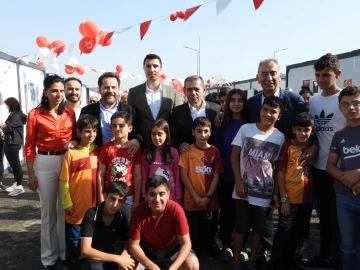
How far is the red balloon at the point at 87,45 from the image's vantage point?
7406 millimetres

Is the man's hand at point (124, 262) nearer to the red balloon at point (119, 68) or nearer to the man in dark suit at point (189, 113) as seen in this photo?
the man in dark suit at point (189, 113)

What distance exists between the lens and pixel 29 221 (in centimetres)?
494

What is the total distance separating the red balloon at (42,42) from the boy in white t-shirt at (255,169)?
22.6 feet

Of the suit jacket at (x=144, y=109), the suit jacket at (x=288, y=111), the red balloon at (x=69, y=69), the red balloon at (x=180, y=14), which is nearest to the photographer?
the suit jacket at (x=288, y=111)

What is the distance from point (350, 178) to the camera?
259cm

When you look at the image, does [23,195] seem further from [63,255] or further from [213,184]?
[213,184]

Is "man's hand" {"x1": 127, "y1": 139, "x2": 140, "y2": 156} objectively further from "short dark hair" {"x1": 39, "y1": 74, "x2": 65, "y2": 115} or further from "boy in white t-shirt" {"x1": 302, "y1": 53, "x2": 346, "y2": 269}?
"boy in white t-shirt" {"x1": 302, "y1": 53, "x2": 346, "y2": 269}

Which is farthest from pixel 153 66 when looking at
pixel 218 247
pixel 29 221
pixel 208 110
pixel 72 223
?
pixel 29 221

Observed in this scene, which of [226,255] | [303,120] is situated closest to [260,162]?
[303,120]

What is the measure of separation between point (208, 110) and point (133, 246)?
181 cm

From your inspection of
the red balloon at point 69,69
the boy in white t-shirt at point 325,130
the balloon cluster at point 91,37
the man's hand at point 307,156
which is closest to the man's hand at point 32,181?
the man's hand at point 307,156

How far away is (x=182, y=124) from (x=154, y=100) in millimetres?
464

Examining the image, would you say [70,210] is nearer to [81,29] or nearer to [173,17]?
[173,17]

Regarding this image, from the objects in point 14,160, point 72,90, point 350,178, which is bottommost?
point 14,160
